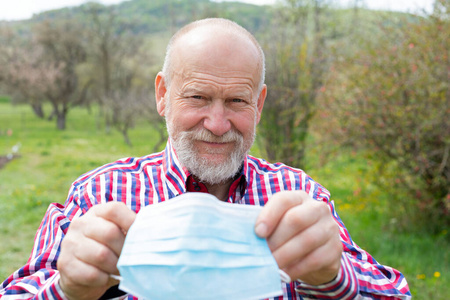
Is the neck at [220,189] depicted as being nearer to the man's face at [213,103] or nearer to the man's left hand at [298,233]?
the man's face at [213,103]

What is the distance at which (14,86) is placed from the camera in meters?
25.8

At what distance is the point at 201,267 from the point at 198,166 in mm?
997

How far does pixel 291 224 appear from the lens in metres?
1.23

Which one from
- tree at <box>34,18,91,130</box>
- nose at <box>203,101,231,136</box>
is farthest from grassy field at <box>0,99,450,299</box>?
tree at <box>34,18,91,130</box>

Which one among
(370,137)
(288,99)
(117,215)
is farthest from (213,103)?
(288,99)

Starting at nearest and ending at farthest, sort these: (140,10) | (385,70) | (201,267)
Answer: (201,267) < (385,70) < (140,10)

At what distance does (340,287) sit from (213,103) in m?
1.03

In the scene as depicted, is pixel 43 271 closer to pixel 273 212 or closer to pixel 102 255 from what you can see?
pixel 102 255

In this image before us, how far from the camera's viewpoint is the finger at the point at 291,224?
1.23 m

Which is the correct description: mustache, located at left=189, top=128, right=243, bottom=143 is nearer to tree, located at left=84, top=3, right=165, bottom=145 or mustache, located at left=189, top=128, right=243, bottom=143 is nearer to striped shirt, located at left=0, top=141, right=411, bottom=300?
striped shirt, located at left=0, top=141, right=411, bottom=300

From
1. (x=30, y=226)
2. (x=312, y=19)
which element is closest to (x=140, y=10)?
(x=312, y=19)

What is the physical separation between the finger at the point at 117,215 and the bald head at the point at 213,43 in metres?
0.98

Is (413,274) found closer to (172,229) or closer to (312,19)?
(172,229)

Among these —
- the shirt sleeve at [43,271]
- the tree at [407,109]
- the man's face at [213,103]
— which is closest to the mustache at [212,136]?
the man's face at [213,103]
